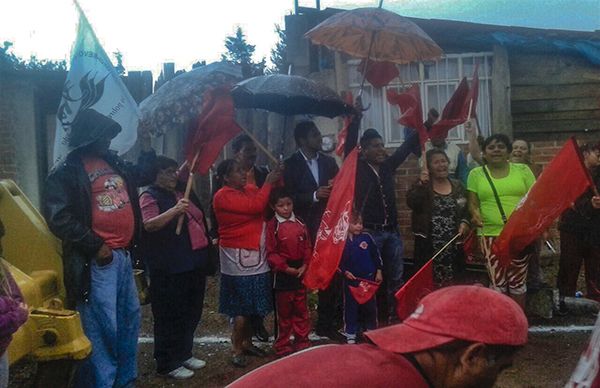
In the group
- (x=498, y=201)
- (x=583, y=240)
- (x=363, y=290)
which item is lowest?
(x=363, y=290)

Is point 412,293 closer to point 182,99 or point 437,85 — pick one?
point 182,99

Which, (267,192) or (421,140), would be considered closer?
(267,192)

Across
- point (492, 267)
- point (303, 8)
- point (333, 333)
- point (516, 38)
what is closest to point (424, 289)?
point (492, 267)

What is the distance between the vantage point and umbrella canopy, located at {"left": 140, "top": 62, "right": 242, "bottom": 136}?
16.6 feet

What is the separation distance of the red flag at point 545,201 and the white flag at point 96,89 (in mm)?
2987

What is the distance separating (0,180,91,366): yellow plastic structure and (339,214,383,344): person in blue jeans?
233cm

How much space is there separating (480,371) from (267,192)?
3.59 meters

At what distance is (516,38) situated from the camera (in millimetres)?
8078

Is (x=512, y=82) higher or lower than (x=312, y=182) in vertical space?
higher

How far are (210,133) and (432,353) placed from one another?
3.81 meters

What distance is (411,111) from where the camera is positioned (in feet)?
18.5

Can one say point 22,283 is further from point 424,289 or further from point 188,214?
point 424,289

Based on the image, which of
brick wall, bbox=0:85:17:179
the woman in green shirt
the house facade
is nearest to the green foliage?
brick wall, bbox=0:85:17:179

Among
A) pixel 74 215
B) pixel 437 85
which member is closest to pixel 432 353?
pixel 74 215
